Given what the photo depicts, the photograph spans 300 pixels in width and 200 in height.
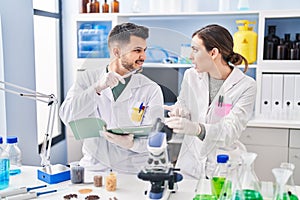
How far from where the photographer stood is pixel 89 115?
1746mm

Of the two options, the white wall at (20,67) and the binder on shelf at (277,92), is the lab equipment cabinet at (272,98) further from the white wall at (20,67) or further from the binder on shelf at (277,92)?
the white wall at (20,67)

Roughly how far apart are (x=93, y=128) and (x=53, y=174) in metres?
0.28

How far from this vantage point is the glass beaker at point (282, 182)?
1213 mm

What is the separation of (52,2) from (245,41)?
1888 mm

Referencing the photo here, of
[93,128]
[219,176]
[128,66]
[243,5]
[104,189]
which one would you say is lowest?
[104,189]

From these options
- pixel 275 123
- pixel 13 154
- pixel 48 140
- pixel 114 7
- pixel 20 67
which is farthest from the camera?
pixel 114 7

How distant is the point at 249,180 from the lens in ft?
4.20

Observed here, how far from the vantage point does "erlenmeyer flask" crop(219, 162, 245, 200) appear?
4.16 ft

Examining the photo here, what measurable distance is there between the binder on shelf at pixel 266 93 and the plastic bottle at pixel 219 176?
6.47ft

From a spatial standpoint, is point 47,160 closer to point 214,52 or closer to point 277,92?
point 214,52

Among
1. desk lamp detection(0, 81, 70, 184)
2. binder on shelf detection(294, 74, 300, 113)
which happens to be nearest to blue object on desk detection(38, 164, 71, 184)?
desk lamp detection(0, 81, 70, 184)

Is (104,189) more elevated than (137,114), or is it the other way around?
(137,114)

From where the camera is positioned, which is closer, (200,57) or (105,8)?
(200,57)

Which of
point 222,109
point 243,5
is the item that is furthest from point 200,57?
point 243,5
